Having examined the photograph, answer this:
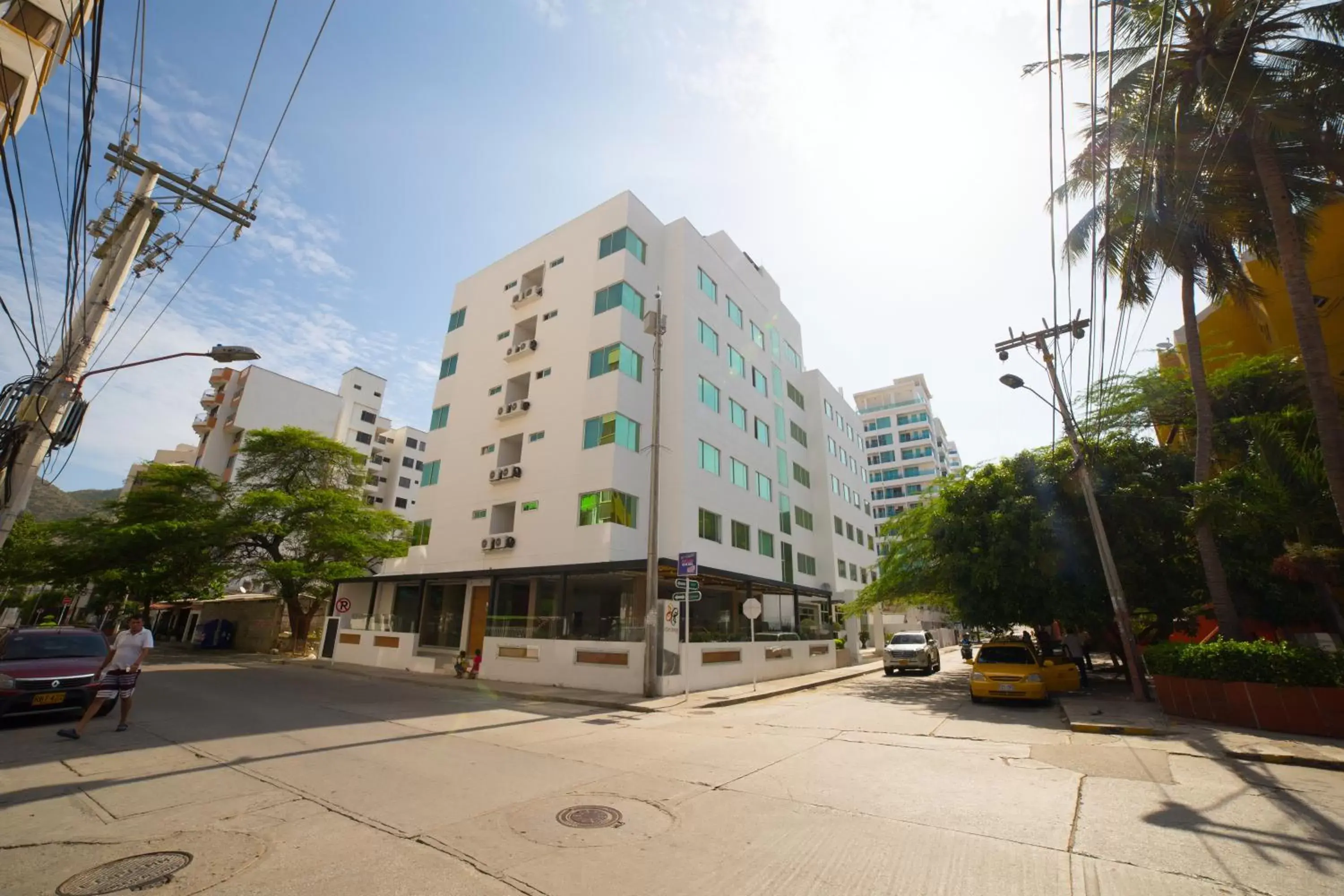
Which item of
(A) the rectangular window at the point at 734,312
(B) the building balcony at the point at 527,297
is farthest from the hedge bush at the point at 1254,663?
(B) the building balcony at the point at 527,297

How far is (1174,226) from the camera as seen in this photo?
15094mm

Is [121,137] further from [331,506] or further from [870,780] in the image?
[331,506]

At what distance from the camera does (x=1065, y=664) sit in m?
17.3

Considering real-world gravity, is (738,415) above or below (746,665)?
above

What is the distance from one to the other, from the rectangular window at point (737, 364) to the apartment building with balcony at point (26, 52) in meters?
24.4

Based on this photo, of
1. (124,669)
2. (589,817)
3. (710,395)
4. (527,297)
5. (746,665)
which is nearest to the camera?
(589,817)

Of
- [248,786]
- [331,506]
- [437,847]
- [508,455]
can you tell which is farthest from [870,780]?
[331,506]

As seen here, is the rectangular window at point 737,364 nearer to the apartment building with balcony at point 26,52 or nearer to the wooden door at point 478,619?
the wooden door at point 478,619

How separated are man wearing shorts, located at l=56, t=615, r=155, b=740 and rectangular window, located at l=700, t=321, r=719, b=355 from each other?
2245 cm

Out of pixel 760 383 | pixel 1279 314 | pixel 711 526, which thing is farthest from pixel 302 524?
pixel 1279 314

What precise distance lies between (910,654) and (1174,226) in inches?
752

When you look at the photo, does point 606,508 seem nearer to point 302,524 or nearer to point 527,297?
point 527,297

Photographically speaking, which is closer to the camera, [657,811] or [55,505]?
[657,811]

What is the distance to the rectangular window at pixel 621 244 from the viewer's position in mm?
25969
